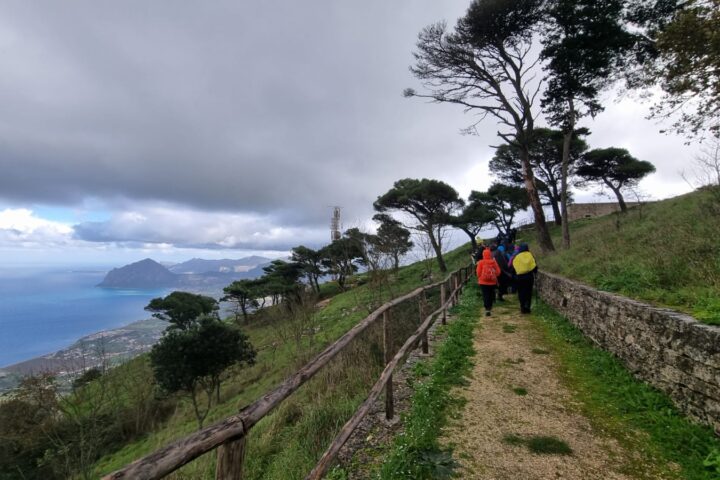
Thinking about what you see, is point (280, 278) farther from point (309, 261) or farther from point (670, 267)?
point (670, 267)

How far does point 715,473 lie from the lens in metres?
2.60

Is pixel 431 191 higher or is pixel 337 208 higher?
pixel 337 208

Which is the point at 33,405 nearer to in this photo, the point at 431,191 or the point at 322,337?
the point at 322,337

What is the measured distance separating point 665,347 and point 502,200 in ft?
92.8

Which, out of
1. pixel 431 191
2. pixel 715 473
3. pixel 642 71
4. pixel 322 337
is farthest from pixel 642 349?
→ pixel 431 191

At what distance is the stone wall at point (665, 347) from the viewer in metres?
3.11

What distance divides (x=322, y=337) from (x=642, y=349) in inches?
661

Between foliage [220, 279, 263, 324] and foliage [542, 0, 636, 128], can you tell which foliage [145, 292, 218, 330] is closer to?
foliage [220, 279, 263, 324]

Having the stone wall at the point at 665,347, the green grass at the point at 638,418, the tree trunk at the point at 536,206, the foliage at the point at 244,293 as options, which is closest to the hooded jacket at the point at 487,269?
the stone wall at the point at 665,347

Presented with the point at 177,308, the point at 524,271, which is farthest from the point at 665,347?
the point at 177,308

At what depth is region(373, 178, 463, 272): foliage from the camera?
87.9ft

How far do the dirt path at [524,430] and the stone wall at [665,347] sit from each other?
38.2 inches

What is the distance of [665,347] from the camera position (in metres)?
3.77

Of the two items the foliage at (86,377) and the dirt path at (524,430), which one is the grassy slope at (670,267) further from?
the foliage at (86,377)
